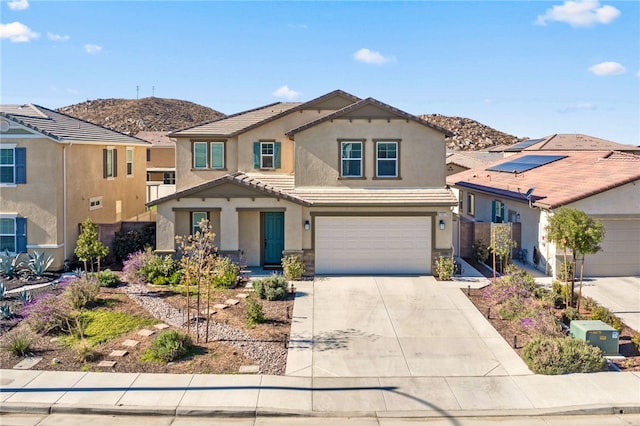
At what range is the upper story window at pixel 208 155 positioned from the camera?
23844 mm

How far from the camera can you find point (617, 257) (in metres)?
20.2

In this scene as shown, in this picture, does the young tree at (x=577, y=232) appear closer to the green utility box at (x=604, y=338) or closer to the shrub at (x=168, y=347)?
the green utility box at (x=604, y=338)

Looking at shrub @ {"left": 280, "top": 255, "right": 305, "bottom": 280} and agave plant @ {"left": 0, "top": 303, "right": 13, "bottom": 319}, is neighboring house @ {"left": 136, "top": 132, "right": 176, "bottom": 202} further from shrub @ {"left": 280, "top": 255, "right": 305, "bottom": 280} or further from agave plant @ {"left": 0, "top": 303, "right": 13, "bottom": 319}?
agave plant @ {"left": 0, "top": 303, "right": 13, "bottom": 319}

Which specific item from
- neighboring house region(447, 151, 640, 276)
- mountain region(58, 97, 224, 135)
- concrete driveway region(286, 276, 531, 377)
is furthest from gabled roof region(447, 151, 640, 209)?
mountain region(58, 97, 224, 135)

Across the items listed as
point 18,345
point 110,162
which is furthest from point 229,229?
point 18,345

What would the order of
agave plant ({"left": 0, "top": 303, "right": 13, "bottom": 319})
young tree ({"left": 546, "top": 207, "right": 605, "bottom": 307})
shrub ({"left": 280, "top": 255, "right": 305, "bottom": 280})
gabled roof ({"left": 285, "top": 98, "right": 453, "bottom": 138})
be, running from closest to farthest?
agave plant ({"left": 0, "top": 303, "right": 13, "bottom": 319}) < young tree ({"left": 546, "top": 207, "right": 605, "bottom": 307}) < shrub ({"left": 280, "top": 255, "right": 305, "bottom": 280}) < gabled roof ({"left": 285, "top": 98, "right": 453, "bottom": 138})

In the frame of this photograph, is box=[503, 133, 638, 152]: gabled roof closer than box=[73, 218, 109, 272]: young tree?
No

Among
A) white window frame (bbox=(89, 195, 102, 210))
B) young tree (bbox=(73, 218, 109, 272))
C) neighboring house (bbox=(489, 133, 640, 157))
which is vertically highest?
neighboring house (bbox=(489, 133, 640, 157))

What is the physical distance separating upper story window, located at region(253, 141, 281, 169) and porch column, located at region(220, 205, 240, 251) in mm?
3563

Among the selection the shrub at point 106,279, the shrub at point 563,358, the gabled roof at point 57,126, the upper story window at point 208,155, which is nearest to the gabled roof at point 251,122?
the upper story window at point 208,155

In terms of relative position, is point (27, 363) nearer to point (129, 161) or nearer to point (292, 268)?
point (292, 268)

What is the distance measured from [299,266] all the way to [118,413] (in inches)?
407

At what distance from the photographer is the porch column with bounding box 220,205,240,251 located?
66.7 ft

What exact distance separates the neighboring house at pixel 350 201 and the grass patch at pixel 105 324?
5228 millimetres
